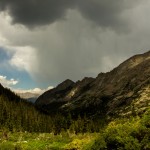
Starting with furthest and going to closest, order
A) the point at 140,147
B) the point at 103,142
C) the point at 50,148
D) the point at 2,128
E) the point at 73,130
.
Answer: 1. the point at 73,130
2. the point at 2,128
3. the point at 50,148
4. the point at 103,142
5. the point at 140,147

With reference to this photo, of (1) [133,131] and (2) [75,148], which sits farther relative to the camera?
(2) [75,148]

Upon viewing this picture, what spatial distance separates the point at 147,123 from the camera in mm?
59969

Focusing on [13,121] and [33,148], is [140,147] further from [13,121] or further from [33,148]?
[13,121]

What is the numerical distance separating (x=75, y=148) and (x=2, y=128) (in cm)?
10060

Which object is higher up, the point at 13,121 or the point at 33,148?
the point at 13,121

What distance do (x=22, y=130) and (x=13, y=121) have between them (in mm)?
8563

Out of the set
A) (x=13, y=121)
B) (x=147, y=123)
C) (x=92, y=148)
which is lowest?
(x=92, y=148)

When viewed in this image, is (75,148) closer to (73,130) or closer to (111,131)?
(111,131)

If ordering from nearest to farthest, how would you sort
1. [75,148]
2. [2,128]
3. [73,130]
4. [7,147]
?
[7,147] → [75,148] → [2,128] → [73,130]

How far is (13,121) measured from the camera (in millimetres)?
199750

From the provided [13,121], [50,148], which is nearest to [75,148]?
[50,148]

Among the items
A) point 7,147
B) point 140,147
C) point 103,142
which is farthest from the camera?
point 7,147

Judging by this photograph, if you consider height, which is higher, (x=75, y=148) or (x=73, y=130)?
(x=73, y=130)

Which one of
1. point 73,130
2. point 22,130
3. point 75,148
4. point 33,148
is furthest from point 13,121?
point 75,148
